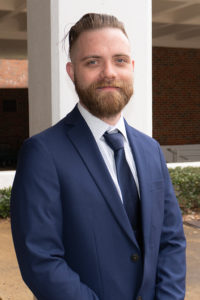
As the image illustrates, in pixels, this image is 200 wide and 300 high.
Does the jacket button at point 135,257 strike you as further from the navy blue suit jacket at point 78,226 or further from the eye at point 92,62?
the eye at point 92,62

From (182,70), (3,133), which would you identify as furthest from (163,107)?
(3,133)

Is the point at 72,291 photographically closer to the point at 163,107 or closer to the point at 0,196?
the point at 0,196

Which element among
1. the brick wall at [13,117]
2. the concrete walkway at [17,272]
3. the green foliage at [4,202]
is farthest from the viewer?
the brick wall at [13,117]

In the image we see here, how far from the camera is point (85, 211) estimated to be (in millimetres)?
1855

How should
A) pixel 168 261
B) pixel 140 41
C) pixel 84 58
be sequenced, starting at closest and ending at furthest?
1. pixel 84 58
2. pixel 168 261
3. pixel 140 41

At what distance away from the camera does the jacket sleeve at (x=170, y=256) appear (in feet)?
6.63

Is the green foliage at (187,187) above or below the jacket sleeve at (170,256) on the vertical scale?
below

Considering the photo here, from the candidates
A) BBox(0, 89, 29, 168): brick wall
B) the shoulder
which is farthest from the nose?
BBox(0, 89, 29, 168): brick wall

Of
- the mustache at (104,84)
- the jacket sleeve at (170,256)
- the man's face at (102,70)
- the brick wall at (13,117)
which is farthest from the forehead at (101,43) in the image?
the brick wall at (13,117)

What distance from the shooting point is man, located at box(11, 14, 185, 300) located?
5.92 feet

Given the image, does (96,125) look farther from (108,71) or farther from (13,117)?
(13,117)

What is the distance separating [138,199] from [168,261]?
325 millimetres

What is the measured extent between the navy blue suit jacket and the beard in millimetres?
111

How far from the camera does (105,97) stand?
189 centimetres
